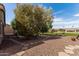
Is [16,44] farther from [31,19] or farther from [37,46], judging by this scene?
[31,19]

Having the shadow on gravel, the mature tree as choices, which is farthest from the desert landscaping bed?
the mature tree

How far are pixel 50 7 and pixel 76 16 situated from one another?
395mm

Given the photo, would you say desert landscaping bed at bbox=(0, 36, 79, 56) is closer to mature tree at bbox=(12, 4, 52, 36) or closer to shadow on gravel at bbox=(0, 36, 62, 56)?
shadow on gravel at bbox=(0, 36, 62, 56)

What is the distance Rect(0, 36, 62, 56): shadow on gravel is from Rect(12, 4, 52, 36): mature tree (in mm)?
103

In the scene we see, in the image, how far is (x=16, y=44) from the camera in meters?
4.61

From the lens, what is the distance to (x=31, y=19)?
462 cm

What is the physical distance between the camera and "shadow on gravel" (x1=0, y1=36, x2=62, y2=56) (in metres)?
4.58

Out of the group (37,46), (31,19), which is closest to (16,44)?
(37,46)

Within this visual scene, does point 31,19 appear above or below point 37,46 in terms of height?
above

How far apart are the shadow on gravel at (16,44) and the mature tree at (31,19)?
10 cm

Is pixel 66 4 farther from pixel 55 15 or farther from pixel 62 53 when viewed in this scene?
pixel 62 53

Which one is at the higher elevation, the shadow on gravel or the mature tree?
the mature tree

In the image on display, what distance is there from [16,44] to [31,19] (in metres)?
0.42

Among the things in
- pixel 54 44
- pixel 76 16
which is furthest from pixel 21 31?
pixel 76 16
